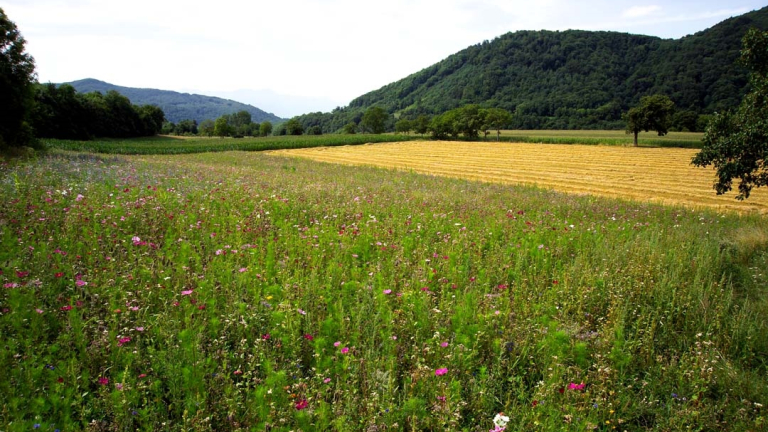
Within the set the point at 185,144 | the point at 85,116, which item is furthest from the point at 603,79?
the point at 85,116

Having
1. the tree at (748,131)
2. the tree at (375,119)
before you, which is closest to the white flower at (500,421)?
the tree at (748,131)

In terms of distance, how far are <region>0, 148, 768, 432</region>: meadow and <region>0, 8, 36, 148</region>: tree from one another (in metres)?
20.4

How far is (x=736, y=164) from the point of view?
10664 mm

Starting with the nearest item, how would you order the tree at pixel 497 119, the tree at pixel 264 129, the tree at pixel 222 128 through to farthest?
1. the tree at pixel 497 119
2. the tree at pixel 222 128
3. the tree at pixel 264 129

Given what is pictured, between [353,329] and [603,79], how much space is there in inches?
7014

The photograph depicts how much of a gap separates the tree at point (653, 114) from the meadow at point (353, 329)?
2352 inches

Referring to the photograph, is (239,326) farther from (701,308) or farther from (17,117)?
(17,117)

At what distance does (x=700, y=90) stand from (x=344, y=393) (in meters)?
132

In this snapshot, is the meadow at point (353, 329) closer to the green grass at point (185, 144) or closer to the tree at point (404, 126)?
the green grass at point (185, 144)

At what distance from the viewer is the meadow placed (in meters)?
2.71

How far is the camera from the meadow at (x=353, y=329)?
2.71 metres

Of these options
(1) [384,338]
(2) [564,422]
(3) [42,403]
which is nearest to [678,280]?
(2) [564,422]

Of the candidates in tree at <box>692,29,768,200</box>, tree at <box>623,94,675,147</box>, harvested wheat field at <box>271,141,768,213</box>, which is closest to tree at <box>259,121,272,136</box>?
harvested wheat field at <box>271,141,768,213</box>

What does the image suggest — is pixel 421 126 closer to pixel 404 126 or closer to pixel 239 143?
pixel 404 126
